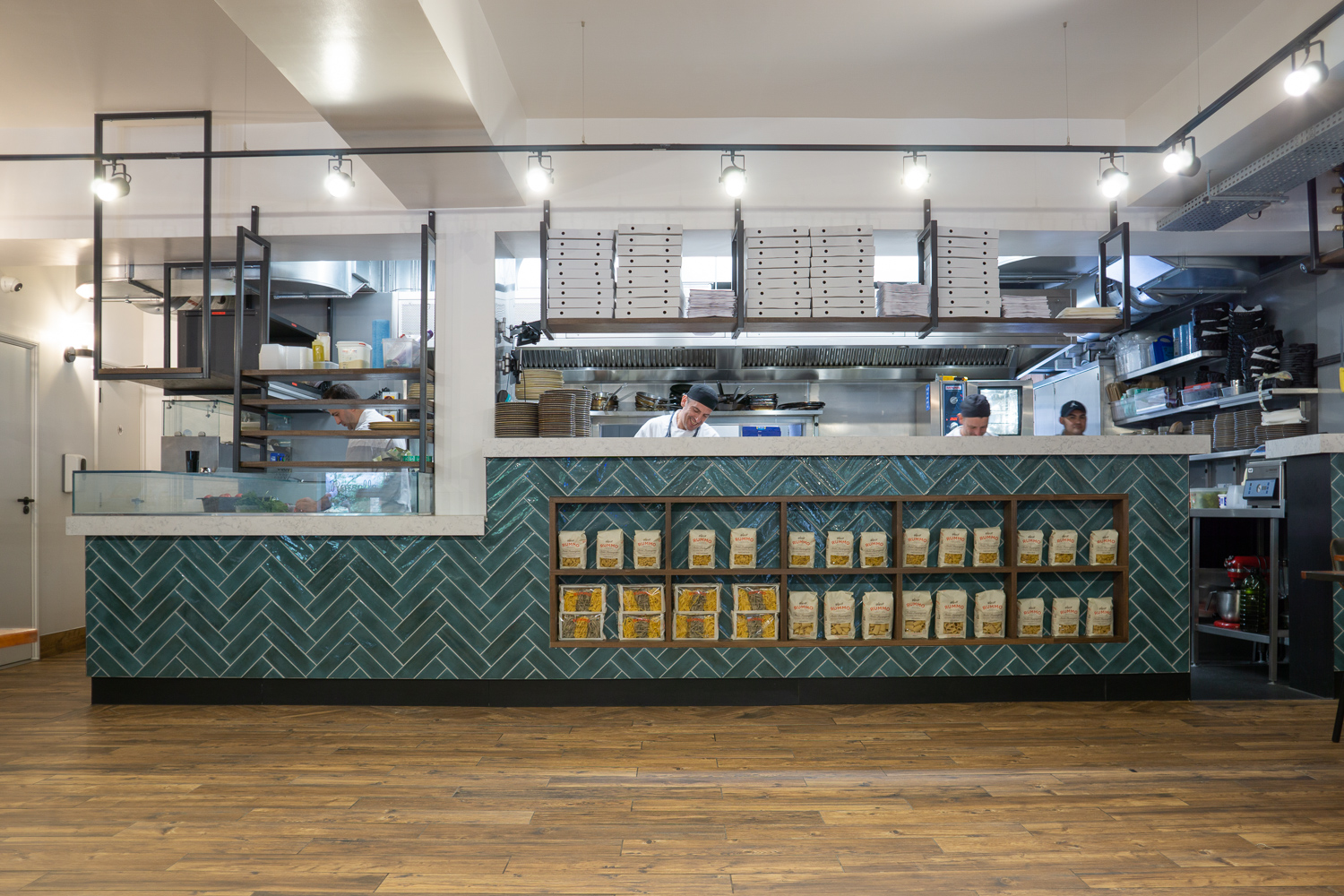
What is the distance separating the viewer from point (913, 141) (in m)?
5.55

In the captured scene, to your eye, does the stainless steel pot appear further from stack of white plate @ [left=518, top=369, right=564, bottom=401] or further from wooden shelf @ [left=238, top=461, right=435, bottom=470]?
wooden shelf @ [left=238, top=461, right=435, bottom=470]

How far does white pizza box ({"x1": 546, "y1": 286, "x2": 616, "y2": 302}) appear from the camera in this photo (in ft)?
16.5

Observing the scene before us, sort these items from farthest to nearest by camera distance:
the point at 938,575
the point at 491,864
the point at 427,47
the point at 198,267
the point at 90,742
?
1. the point at 198,267
2. the point at 938,575
3. the point at 90,742
4. the point at 427,47
5. the point at 491,864

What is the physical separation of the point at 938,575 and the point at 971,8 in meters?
2.95

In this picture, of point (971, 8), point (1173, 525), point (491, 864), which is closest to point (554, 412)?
point (491, 864)

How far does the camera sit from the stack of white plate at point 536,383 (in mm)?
5203

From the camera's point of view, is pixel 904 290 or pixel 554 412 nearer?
pixel 554 412

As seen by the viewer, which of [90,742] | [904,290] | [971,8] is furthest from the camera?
[904,290]

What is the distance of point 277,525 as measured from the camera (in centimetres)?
456

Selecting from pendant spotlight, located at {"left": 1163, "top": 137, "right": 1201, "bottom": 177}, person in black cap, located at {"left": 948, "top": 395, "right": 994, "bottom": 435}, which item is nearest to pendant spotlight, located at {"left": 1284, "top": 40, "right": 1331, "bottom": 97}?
pendant spotlight, located at {"left": 1163, "top": 137, "right": 1201, "bottom": 177}

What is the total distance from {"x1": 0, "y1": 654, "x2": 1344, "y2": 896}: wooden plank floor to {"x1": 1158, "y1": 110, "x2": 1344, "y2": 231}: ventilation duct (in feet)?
9.26

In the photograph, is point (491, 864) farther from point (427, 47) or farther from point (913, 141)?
point (913, 141)

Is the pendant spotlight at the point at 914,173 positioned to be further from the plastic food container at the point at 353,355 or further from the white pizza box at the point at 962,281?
the plastic food container at the point at 353,355

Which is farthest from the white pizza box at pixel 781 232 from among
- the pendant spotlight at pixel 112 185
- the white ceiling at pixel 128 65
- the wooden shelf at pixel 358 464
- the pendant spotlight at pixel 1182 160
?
the pendant spotlight at pixel 112 185
